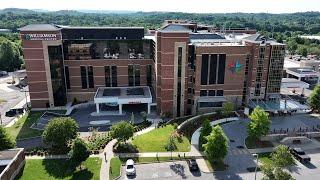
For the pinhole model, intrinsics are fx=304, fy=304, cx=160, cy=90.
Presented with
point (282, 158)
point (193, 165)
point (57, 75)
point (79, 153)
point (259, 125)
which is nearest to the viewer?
point (282, 158)

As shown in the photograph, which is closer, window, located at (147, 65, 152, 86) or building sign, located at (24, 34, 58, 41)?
building sign, located at (24, 34, 58, 41)

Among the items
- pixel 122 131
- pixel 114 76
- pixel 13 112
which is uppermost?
pixel 114 76

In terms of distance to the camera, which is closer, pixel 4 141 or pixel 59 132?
pixel 4 141

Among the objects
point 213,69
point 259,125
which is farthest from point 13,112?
point 259,125

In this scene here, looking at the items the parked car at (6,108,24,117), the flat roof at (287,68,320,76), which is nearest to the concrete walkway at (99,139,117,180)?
the parked car at (6,108,24,117)

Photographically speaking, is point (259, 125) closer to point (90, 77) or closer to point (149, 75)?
point (149, 75)

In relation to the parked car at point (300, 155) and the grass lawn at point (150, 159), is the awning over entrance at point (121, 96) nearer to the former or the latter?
the grass lawn at point (150, 159)

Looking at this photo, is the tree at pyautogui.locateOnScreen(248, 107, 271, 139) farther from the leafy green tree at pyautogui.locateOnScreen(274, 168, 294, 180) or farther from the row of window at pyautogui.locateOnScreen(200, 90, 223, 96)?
the row of window at pyautogui.locateOnScreen(200, 90, 223, 96)

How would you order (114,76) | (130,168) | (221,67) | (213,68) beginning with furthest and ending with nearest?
(114,76) → (221,67) → (213,68) → (130,168)
